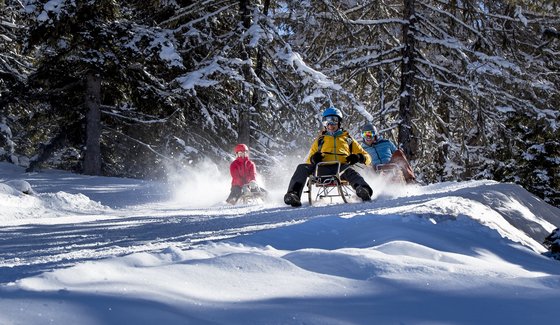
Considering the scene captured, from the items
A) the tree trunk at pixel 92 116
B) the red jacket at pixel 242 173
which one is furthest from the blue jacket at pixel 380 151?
the tree trunk at pixel 92 116

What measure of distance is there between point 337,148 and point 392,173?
207cm

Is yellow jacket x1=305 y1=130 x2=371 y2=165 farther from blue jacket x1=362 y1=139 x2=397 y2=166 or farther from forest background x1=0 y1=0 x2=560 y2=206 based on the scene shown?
forest background x1=0 y1=0 x2=560 y2=206

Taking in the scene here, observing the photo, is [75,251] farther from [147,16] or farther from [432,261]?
[147,16]

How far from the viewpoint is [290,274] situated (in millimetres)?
3420

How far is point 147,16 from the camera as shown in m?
19.7

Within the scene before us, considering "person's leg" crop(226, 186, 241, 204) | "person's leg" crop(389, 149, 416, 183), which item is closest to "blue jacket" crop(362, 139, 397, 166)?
"person's leg" crop(389, 149, 416, 183)

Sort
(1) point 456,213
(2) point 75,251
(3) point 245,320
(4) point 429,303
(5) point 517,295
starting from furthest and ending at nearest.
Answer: (1) point 456,213 < (2) point 75,251 < (5) point 517,295 < (4) point 429,303 < (3) point 245,320

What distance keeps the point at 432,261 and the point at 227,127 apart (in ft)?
54.7

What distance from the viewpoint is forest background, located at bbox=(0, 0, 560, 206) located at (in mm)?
15695

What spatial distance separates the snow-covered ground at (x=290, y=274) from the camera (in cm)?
264

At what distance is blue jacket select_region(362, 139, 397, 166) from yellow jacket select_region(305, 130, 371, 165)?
2579 mm

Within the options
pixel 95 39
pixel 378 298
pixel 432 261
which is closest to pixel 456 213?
pixel 432 261

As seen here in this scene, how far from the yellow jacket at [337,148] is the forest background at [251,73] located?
15.5ft

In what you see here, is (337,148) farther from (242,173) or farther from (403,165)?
(242,173)
